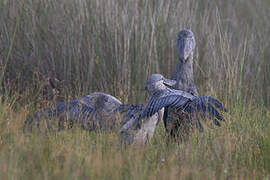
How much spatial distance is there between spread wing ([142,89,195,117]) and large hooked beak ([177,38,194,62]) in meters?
0.37

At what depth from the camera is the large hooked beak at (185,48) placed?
3.33m

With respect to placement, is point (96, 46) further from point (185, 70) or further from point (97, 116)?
point (185, 70)

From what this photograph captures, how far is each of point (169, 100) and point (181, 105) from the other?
10 centimetres

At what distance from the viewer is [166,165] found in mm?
2914

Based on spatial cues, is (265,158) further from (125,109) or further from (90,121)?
(90,121)

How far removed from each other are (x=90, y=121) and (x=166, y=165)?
1025 mm

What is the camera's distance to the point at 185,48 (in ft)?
11.0

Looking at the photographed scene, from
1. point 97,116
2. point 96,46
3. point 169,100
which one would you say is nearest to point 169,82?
point 169,100

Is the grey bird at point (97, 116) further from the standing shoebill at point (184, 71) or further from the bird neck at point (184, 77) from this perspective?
the bird neck at point (184, 77)

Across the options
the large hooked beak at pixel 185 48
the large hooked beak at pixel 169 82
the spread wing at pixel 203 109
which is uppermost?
the large hooked beak at pixel 185 48

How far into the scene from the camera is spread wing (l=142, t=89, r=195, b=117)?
302cm

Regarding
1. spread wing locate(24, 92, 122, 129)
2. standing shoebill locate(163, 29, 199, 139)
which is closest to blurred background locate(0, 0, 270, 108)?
spread wing locate(24, 92, 122, 129)

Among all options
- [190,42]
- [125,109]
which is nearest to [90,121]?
[125,109]

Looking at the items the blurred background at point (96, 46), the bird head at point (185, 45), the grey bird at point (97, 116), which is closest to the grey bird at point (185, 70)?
the bird head at point (185, 45)
